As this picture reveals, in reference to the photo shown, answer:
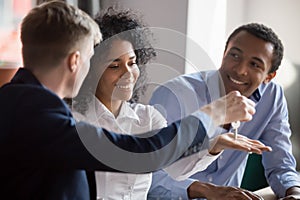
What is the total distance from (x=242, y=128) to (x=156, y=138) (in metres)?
0.93

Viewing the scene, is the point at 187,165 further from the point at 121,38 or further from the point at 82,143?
the point at 82,143

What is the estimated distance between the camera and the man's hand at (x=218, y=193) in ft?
4.58

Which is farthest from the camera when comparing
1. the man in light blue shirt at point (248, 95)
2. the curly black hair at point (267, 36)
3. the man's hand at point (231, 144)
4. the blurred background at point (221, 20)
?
the blurred background at point (221, 20)

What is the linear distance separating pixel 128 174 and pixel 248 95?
679mm

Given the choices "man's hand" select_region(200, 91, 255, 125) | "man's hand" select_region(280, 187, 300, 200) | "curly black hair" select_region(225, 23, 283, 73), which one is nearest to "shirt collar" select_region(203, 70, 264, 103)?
"curly black hair" select_region(225, 23, 283, 73)

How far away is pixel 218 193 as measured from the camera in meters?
1.44

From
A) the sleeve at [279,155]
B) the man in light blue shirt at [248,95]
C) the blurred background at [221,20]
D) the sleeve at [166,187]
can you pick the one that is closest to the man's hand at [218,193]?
the sleeve at [166,187]

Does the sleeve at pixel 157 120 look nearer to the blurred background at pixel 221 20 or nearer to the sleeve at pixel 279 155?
the sleeve at pixel 279 155

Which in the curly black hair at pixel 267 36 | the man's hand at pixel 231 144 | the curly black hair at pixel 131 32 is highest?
the curly black hair at pixel 131 32

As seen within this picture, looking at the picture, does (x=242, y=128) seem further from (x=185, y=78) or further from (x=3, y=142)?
(x=3, y=142)

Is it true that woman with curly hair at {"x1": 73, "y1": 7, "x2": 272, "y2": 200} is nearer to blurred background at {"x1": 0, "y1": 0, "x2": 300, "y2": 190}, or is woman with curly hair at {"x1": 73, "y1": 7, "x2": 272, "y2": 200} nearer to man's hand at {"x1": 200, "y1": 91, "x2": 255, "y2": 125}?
man's hand at {"x1": 200, "y1": 91, "x2": 255, "y2": 125}

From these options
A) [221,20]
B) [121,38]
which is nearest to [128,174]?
[121,38]

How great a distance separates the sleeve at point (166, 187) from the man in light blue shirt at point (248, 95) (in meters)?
0.12

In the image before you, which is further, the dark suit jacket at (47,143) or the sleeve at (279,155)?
the sleeve at (279,155)
